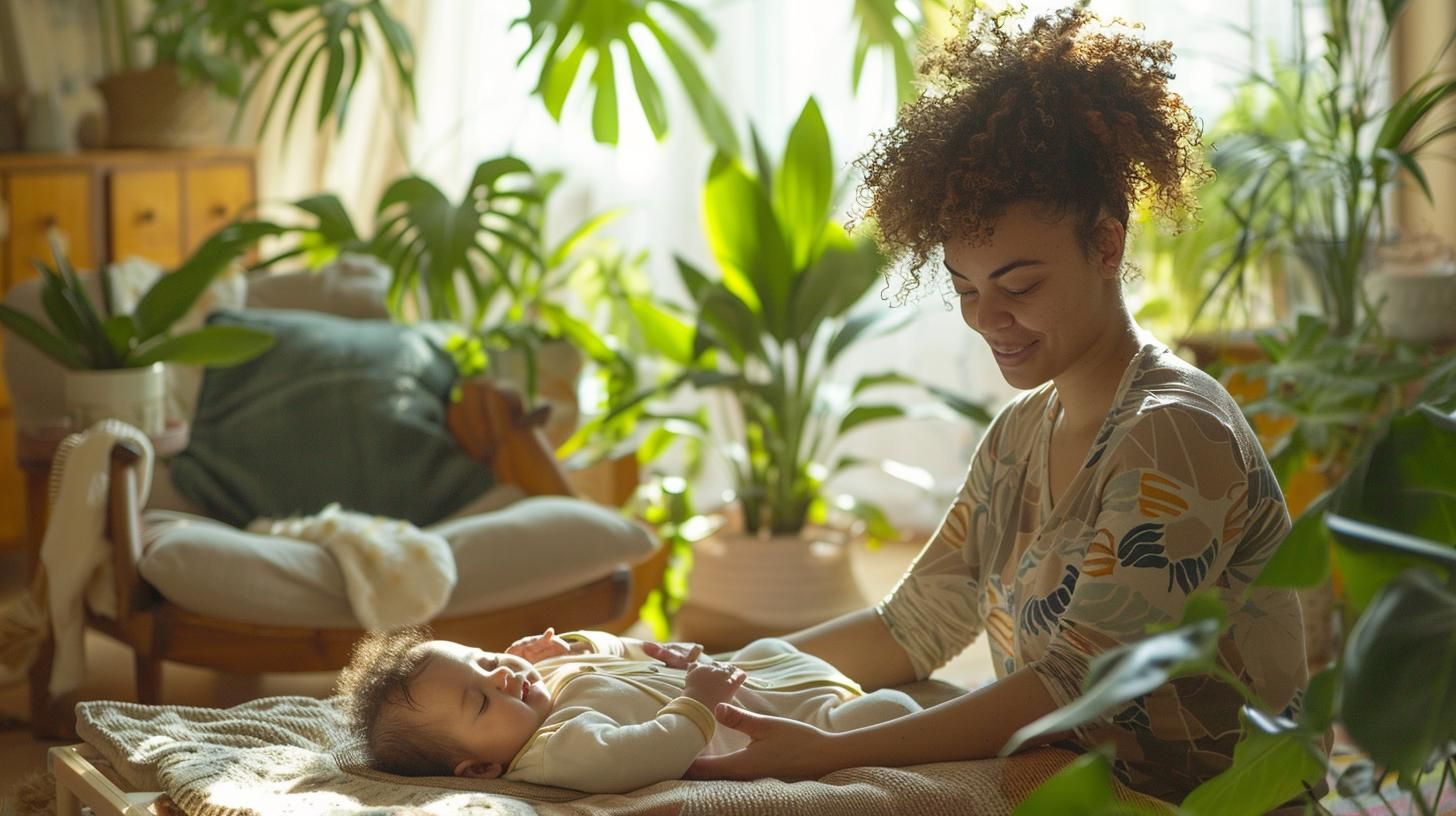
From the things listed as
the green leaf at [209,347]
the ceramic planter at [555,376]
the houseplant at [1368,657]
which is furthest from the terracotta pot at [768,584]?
the houseplant at [1368,657]

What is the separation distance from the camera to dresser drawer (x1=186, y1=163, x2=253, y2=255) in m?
4.50

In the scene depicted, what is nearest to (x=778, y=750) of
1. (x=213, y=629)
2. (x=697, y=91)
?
(x=213, y=629)

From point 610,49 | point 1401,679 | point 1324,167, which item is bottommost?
point 1401,679

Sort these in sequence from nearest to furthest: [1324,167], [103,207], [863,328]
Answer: [1324,167]
[863,328]
[103,207]

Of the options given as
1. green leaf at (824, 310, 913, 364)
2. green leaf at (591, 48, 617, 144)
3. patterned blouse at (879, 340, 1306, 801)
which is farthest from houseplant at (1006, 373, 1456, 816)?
green leaf at (824, 310, 913, 364)

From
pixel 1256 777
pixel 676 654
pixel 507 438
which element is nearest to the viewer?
pixel 1256 777

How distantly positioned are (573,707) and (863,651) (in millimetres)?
369

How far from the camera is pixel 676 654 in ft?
5.51

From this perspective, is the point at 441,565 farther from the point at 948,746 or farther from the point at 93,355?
the point at 948,746

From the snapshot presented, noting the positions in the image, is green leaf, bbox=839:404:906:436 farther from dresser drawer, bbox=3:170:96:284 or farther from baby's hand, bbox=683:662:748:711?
dresser drawer, bbox=3:170:96:284

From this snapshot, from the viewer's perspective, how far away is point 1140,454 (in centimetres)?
137

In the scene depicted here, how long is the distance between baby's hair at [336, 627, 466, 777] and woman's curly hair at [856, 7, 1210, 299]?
0.68 meters

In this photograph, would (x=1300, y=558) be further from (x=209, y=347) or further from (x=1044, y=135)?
(x=209, y=347)

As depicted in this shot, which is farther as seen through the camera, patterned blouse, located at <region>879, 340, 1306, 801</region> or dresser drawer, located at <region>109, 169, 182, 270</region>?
dresser drawer, located at <region>109, 169, 182, 270</region>
